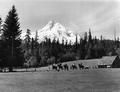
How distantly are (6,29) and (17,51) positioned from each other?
219 inches

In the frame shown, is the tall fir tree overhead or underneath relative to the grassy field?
overhead

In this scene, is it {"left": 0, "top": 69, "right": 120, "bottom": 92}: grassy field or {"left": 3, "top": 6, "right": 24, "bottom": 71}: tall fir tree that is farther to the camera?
{"left": 3, "top": 6, "right": 24, "bottom": 71}: tall fir tree

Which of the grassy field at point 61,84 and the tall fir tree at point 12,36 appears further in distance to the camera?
the tall fir tree at point 12,36

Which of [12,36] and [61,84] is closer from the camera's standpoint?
[61,84]

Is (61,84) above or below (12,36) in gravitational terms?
below

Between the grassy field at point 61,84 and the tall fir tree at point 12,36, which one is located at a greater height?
the tall fir tree at point 12,36

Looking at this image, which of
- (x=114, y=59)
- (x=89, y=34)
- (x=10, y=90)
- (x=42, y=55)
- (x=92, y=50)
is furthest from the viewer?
(x=89, y=34)

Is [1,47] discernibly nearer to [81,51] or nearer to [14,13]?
[14,13]

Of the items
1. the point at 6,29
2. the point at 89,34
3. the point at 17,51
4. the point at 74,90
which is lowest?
the point at 74,90

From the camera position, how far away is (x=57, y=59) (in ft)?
441

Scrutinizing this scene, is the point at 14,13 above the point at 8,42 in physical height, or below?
above

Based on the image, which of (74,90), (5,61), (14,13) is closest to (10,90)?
(74,90)

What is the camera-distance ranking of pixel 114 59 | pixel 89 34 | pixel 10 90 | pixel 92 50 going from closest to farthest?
pixel 10 90 → pixel 114 59 → pixel 92 50 → pixel 89 34

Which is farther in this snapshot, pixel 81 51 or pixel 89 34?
pixel 89 34
